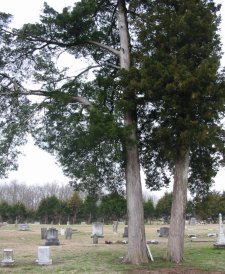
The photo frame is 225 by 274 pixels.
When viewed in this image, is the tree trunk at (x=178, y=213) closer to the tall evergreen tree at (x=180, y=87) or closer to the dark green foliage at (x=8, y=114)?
the tall evergreen tree at (x=180, y=87)

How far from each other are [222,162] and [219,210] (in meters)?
58.6

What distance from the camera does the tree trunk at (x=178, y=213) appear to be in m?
13.9

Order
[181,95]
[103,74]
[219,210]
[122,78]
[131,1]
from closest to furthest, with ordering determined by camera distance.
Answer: [181,95]
[122,78]
[131,1]
[103,74]
[219,210]

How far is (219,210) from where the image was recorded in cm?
7075

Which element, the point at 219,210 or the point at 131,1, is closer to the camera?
the point at 131,1

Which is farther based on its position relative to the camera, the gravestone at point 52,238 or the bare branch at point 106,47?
the gravestone at point 52,238

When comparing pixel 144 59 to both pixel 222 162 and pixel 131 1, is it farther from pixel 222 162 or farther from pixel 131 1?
pixel 222 162

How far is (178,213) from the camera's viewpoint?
14031 millimetres

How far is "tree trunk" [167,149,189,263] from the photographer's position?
13938 mm

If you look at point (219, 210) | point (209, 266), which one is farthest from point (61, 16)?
point (219, 210)

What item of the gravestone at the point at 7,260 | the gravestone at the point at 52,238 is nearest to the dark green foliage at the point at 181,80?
the gravestone at the point at 7,260

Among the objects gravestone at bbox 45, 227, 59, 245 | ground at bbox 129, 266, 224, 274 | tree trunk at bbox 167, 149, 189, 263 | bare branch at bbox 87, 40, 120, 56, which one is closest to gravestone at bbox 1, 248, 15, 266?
ground at bbox 129, 266, 224, 274


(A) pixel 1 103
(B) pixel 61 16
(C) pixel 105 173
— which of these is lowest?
(C) pixel 105 173

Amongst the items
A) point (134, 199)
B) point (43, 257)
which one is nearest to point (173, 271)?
point (134, 199)
